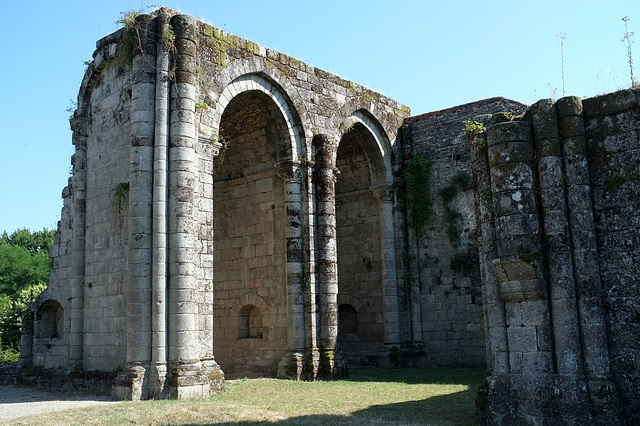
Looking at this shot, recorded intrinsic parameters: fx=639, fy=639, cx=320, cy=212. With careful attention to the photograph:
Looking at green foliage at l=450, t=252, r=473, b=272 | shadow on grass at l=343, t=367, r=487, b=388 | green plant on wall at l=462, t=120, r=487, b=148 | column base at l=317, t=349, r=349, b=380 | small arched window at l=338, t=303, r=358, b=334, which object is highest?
green plant on wall at l=462, t=120, r=487, b=148

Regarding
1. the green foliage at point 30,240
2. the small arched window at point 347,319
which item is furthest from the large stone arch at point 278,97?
the green foliage at point 30,240

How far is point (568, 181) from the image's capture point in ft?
23.2

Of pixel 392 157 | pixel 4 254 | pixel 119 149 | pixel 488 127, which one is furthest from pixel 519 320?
pixel 4 254

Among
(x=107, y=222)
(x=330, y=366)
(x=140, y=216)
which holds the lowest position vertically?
(x=330, y=366)

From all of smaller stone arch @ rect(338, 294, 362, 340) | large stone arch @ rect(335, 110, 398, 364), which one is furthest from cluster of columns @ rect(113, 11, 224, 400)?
smaller stone arch @ rect(338, 294, 362, 340)

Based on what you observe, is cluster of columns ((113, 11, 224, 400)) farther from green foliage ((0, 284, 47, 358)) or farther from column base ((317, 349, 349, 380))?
green foliage ((0, 284, 47, 358))

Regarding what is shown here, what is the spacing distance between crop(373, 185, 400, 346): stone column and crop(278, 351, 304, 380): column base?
12.2 ft

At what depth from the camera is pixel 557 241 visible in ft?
22.8

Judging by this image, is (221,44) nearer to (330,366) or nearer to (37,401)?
(330,366)

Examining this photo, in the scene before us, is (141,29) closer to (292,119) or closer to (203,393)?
(292,119)

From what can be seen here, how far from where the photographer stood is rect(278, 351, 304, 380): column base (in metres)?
13.6

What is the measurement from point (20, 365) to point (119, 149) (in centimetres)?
571

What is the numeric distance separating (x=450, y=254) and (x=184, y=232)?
8069mm

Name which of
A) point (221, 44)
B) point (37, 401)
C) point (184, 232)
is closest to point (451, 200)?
point (221, 44)
